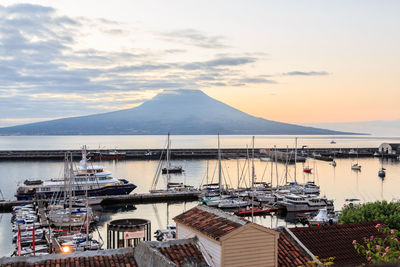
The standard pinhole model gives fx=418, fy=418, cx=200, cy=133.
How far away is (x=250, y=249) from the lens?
359 inches

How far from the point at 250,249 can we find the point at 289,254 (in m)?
1.90

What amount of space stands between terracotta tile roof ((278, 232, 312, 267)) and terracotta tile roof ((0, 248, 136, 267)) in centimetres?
362

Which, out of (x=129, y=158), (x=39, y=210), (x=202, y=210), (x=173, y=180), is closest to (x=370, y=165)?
(x=173, y=180)

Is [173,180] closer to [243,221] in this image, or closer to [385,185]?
[385,185]

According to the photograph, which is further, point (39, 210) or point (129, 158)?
point (129, 158)

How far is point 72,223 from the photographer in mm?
34312

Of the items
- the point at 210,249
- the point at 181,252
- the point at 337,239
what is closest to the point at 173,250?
the point at 181,252

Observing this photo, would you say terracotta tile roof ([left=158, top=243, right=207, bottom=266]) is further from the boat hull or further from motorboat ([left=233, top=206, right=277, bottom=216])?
the boat hull

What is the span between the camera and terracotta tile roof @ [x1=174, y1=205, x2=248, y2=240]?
30.0 feet

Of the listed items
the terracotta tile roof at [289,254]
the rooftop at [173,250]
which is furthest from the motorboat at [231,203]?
the rooftop at [173,250]

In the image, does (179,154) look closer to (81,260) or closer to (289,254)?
(289,254)

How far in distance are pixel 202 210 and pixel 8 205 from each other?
127 ft

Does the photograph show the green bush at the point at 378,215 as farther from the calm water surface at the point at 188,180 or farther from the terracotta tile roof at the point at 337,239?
the calm water surface at the point at 188,180

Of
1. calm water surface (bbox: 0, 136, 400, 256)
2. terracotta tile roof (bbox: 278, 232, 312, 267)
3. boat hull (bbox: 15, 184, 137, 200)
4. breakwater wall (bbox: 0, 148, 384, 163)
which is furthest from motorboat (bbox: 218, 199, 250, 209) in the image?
breakwater wall (bbox: 0, 148, 384, 163)
